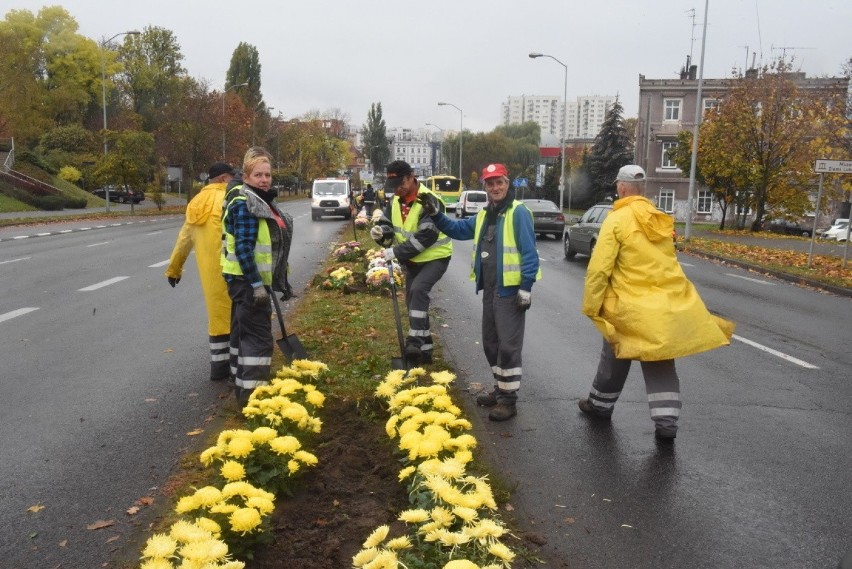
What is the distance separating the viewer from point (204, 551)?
2.85 metres

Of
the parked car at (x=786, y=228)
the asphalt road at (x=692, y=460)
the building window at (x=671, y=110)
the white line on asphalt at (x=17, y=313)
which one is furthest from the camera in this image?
the building window at (x=671, y=110)

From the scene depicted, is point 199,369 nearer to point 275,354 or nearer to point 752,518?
point 275,354

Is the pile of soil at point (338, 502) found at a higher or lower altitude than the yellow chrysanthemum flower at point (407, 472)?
lower

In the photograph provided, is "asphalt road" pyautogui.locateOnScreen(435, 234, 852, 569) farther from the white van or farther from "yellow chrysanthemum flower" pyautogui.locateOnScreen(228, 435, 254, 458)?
the white van

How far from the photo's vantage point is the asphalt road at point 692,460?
3857 millimetres

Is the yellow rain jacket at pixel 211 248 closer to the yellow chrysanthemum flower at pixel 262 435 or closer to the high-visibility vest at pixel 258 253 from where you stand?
the high-visibility vest at pixel 258 253

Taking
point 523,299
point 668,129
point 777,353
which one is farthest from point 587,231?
point 668,129

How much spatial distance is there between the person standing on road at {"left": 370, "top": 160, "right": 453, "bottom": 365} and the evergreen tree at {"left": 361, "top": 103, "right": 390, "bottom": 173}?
142 m

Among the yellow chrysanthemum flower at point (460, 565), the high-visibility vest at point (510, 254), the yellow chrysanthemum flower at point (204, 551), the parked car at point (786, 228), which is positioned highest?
the high-visibility vest at point (510, 254)

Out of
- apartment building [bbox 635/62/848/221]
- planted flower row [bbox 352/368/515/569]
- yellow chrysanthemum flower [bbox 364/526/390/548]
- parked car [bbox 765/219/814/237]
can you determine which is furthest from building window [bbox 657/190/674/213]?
yellow chrysanthemum flower [bbox 364/526/390/548]

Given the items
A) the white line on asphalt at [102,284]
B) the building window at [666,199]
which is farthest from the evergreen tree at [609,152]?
the white line on asphalt at [102,284]

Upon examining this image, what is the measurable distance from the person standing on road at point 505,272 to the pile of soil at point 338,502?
1.15 meters

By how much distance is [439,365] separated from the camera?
704 cm

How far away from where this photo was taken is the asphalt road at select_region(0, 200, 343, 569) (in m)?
3.92
